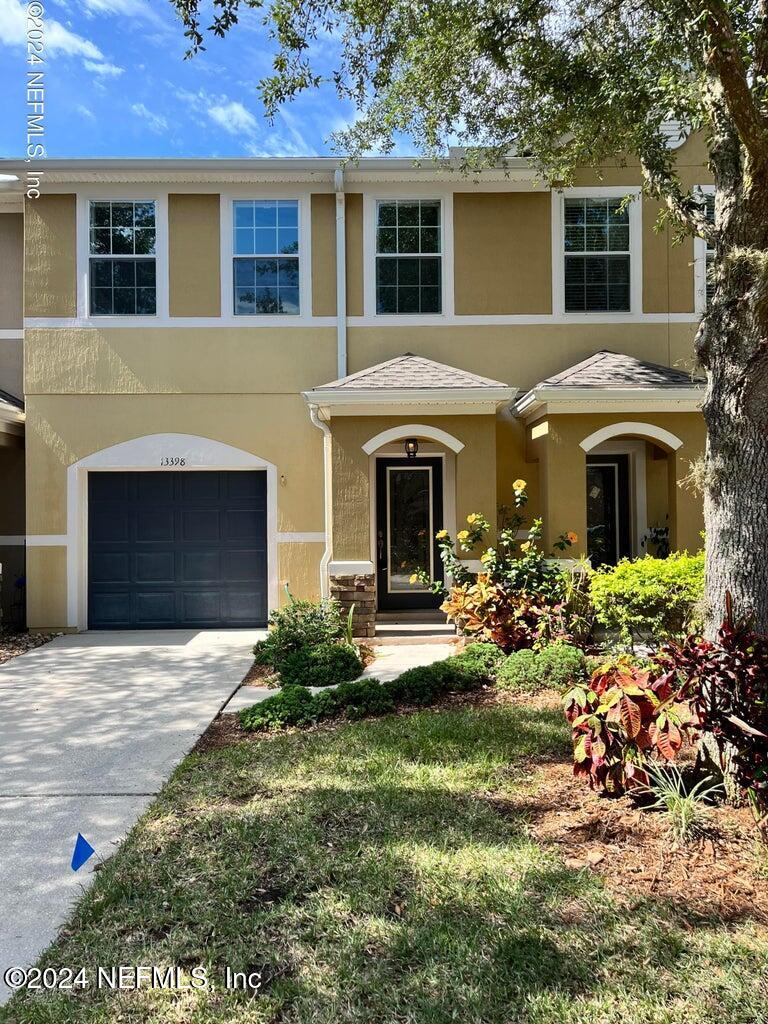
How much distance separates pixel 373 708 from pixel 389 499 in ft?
15.7

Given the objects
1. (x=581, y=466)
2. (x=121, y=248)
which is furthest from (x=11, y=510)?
(x=581, y=466)

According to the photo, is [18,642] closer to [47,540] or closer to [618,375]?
[47,540]

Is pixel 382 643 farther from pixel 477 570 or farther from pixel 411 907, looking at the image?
pixel 411 907

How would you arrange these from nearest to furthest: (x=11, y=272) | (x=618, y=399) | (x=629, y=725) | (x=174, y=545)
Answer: (x=629, y=725) → (x=618, y=399) → (x=174, y=545) → (x=11, y=272)

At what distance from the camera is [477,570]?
8.61 m

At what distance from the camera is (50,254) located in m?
9.80

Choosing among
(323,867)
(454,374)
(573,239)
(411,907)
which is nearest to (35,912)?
(323,867)

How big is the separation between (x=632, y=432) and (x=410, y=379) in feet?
9.85

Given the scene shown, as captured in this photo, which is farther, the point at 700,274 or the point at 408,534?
the point at 408,534

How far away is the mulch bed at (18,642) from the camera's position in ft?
28.0

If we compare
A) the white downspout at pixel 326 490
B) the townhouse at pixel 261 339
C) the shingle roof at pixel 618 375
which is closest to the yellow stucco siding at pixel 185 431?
the townhouse at pixel 261 339

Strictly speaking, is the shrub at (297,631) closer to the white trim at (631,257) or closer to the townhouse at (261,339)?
the townhouse at (261,339)

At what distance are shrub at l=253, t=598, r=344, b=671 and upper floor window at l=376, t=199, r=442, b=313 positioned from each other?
464cm

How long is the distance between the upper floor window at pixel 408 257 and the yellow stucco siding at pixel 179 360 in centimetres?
112
